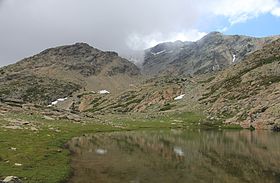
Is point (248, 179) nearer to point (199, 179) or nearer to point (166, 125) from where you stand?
point (199, 179)

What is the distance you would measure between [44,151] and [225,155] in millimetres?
29661

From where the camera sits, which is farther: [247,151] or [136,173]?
[247,151]

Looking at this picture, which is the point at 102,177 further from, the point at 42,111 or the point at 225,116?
the point at 225,116

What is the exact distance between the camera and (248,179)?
40219 millimetres

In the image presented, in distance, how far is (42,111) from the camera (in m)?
150

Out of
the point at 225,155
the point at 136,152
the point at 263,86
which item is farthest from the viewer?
the point at 263,86

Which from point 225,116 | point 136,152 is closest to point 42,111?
point 225,116

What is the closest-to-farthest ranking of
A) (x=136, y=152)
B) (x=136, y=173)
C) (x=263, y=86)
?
(x=136, y=173), (x=136, y=152), (x=263, y=86)

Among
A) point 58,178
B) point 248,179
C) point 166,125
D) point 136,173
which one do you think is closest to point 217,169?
point 248,179

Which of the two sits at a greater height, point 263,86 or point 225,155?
point 263,86

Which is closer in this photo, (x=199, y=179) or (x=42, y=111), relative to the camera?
(x=199, y=179)

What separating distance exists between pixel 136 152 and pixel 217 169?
20.9m

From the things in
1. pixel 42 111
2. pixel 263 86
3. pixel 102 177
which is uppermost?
pixel 263 86

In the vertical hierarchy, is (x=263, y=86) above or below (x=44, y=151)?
above
